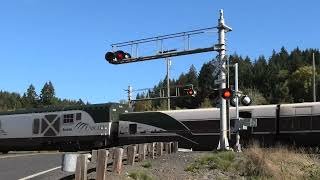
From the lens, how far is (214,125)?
39.0 meters

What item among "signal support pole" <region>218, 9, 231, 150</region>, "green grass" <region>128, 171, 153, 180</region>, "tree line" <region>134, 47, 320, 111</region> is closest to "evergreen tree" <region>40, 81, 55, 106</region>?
"tree line" <region>134, 47, 320, 111</region>

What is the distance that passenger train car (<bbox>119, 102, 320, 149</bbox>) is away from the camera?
1369 inches

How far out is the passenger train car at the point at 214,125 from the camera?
34.8 metres

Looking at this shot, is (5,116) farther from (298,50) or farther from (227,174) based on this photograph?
(298,50)

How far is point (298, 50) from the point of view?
183m

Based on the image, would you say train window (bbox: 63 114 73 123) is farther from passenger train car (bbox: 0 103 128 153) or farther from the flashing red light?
the flashing red light

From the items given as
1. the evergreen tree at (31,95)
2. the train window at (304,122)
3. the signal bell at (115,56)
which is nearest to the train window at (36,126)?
the signal bell at (115,56)

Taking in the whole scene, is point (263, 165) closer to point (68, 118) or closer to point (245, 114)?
point (245, 114)

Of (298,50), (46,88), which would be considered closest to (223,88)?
(46,88)

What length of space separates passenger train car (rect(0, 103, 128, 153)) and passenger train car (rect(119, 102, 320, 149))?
4.12ft

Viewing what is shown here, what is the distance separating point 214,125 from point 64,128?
12.9 metres

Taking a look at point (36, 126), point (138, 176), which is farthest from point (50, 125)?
point (138, 176)

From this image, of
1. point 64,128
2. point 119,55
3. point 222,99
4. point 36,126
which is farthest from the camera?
point 36,126

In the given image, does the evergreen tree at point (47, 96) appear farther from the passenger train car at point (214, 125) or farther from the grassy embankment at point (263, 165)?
the grassy embankment at point (263, 165)
